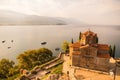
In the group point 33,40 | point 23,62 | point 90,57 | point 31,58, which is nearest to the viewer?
point 90,57

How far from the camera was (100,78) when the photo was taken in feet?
54.6

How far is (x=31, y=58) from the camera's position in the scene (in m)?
26.9

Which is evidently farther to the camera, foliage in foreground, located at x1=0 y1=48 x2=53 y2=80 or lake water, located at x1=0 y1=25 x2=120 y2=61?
lake water, located at x1=0 y1=25 x2=120 y2=61

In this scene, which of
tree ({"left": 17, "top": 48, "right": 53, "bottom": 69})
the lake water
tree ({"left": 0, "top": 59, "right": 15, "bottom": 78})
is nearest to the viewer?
tree ({"left": 0, "top": 59, "right": 15, "bottom": 78})

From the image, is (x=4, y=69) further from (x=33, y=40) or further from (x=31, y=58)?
(x=33, y=40)

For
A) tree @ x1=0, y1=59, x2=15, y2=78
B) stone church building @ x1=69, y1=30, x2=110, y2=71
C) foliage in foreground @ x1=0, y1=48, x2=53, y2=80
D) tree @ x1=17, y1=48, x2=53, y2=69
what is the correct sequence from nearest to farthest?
stone church building @ x1=69, y1=30, x2=110, y2=71
foliage in foreground @ x1=0, y1=48, x2=53, y2=80
tree @ x1=0, y1=59, x2=15, y2=78
tree @ x1=17, y1=48, x2=53, y2=69

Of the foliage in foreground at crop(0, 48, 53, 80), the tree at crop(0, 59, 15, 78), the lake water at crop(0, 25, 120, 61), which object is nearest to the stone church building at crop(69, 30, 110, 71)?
the foliage in foreground at crop(0, 48, 53, 80)

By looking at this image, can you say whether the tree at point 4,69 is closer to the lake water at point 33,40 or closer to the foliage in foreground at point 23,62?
the foliage in foreground at point 23,62

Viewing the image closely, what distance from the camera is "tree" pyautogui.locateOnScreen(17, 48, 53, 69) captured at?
85.6 feet

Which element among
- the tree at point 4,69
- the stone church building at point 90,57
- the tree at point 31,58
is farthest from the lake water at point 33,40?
the stone church building at point 90,57

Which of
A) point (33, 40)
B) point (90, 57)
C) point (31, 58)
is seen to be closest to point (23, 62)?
point (31, 58)

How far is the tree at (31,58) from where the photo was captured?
85.6ft

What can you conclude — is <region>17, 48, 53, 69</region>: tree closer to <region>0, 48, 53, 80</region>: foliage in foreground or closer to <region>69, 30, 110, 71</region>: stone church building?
<region>0, 48, 53, 80</region>: foliage in foreground

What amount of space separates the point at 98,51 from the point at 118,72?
318cm
